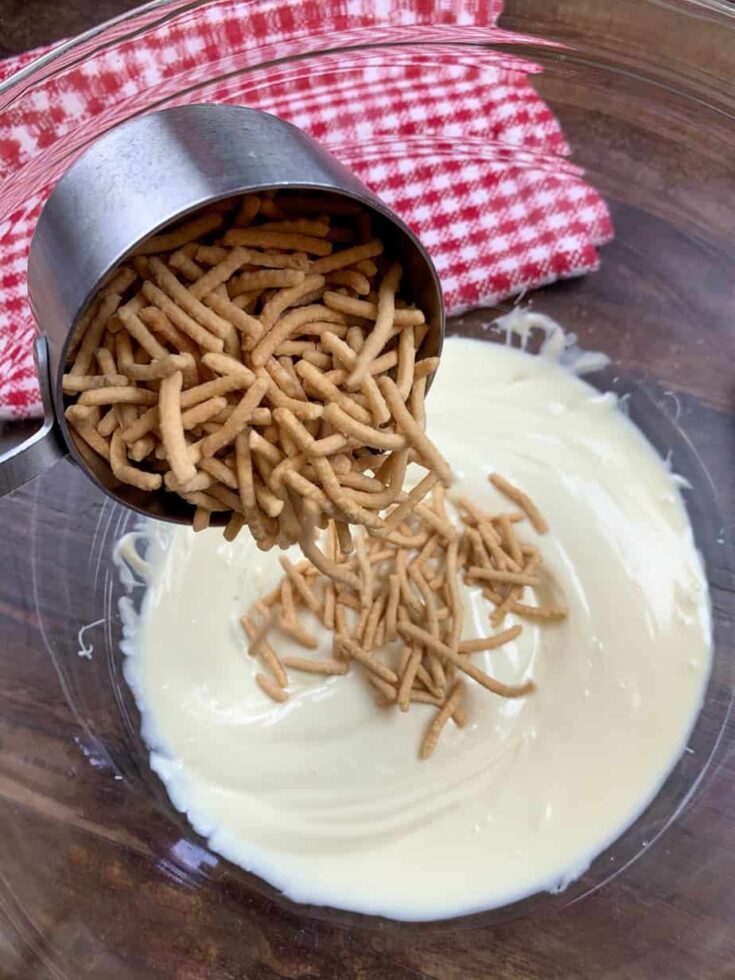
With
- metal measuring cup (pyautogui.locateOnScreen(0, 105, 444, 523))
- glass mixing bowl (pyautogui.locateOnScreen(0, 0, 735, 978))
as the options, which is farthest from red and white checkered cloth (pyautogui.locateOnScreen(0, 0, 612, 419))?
metal measuring cup (pyautogui.locateOnScreen(0, 105, 444, 523))

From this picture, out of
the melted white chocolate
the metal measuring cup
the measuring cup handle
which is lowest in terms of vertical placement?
the melted white chocolate

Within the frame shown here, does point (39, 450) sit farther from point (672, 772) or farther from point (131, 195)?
point (672, 772)

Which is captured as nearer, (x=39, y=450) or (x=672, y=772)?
(x=39, y=450)

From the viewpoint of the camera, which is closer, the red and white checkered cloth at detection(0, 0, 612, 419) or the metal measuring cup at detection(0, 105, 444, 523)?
the metal measuring cup at detection(0, 105, 444, 523)

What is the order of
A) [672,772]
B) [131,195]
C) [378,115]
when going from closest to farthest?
[131,195]
[672,772]
[378,115]

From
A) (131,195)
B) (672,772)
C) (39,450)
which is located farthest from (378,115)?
(672,772)

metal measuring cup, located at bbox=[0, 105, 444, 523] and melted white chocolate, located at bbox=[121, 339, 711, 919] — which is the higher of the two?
metal measuring cup, located at bbox=[0, 105, 444, 523]

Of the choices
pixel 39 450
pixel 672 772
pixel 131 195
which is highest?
pixel 131 195

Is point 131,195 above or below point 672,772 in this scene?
above

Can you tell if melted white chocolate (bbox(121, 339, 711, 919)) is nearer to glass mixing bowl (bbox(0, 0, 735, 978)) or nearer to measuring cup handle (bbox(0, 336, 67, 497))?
glass mixing bowl (bbox(0, 0, 735, 978))
